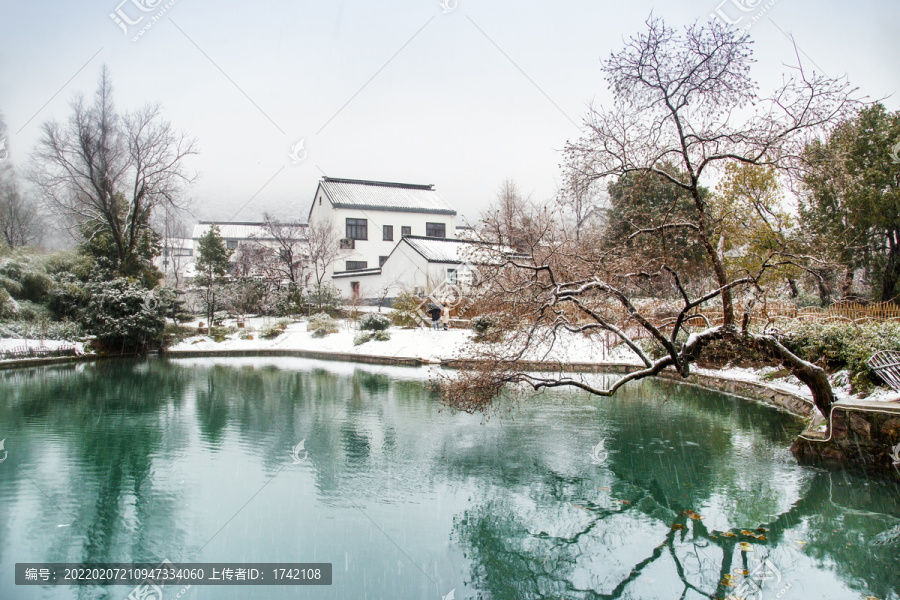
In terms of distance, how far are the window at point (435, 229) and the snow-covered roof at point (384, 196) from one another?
2.52ft

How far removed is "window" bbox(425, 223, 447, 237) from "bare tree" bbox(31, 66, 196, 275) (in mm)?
14348

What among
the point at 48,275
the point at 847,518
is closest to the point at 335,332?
the point at 48,275

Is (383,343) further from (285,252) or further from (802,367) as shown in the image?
(802,367)

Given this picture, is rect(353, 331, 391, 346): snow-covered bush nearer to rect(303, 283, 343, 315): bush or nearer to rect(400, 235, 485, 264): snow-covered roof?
rect(303, 283, 343, 315): bush

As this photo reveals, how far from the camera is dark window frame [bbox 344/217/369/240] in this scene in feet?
106

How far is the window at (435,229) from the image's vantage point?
33906 mm

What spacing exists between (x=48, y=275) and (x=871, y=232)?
24722mm

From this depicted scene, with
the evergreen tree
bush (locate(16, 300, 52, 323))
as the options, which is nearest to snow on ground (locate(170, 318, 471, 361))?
bush (locate(16, 300, 52, 323))

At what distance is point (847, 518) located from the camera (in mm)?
5418

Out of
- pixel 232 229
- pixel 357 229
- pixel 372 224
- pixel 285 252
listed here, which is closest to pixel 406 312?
pixel 285 252

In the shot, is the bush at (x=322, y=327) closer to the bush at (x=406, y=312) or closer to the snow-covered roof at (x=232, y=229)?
the bush at (x=406, y=312)

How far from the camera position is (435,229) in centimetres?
3412

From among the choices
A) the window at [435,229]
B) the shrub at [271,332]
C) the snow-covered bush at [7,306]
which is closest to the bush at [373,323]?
the shrub at [271,332]

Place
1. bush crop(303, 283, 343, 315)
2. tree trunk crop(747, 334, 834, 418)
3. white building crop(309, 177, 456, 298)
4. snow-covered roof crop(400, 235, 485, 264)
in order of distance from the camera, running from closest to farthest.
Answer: tree trunk crop(747, 334, 834, 418) → snow-covered roof crop(400, 235, 485, 264) → bush crop(303, 283, 343, 315) → white building crop(309, 177, 456, 298)
